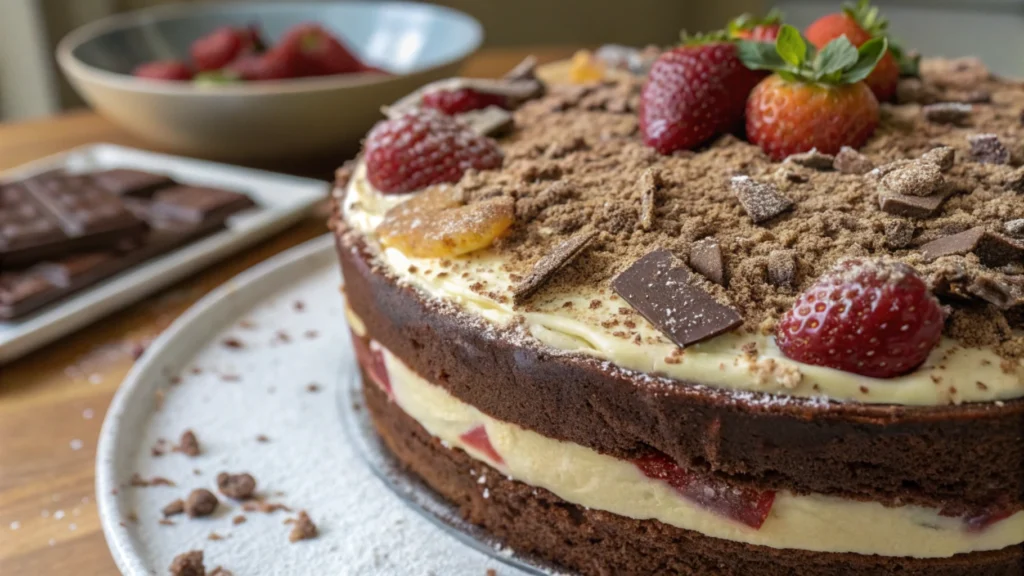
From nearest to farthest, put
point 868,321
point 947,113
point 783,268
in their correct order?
point 868,321, point 783,268, point 947,113

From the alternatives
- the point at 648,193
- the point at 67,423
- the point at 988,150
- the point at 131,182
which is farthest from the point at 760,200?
the point at 131,182

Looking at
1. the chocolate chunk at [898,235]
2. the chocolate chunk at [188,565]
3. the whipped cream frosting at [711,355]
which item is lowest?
the chocolate chunk at [188,565]

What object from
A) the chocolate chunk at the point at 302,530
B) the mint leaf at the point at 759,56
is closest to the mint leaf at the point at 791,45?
the mint leaf at the point at 759,56

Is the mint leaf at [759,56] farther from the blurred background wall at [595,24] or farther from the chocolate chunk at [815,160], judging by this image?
the blurred background wall at [595,24]

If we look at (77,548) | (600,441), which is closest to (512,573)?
(600,441)

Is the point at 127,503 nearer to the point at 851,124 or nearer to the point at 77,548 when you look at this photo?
the point at 77,548

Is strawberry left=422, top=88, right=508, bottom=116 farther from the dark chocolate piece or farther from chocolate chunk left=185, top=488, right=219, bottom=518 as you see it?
the dark chocolate piece

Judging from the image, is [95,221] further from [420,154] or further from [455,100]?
[420,154]
